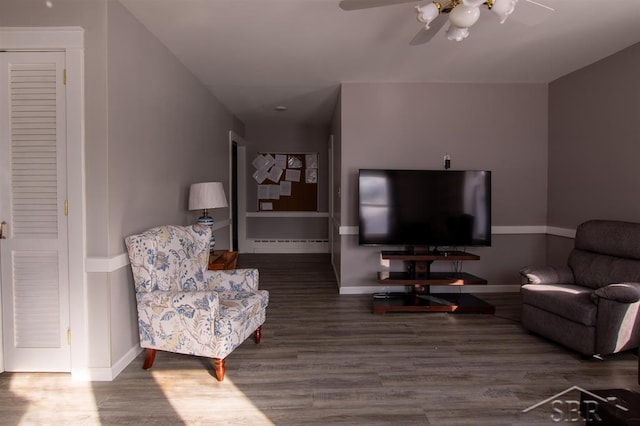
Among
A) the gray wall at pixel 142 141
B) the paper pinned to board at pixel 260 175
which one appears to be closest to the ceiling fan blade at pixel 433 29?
the gray wall at pixel 142 141

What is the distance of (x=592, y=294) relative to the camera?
9.50 ft

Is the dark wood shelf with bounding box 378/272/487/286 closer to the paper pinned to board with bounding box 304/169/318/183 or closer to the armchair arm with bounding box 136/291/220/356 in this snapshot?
the armchair arm with bounding box 136/291/220/356

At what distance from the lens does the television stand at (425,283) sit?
401 cm

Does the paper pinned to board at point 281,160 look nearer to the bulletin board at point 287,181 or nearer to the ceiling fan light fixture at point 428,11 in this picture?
the bulletin board at point 287,181

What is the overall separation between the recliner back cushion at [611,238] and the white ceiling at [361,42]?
61.4 inches

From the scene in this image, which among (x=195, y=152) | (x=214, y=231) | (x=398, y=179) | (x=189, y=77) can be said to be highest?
(x=189, y=77)

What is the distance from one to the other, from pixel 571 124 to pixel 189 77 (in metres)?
4.10

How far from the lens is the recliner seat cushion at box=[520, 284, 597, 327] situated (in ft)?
9.39

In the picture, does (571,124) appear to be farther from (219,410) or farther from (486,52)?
(219,410)

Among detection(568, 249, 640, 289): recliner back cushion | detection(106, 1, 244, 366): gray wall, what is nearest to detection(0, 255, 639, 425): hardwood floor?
detection(106, 1, 244, 366): gray wall

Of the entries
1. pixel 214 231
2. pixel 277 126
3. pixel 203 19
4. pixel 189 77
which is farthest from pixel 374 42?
pixel 277 126

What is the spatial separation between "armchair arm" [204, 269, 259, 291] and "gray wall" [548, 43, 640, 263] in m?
3.35

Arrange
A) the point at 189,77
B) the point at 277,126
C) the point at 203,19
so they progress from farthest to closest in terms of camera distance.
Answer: the point at 277,126 < the point at 189,77 < the point at 203,19

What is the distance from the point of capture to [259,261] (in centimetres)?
693
